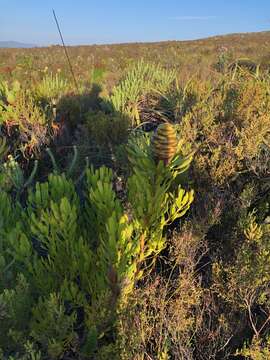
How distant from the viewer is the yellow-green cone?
1714mm

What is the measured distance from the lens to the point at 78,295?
1.66m

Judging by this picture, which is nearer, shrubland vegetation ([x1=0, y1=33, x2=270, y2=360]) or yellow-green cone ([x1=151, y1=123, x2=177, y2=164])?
shrubland vegetation ([x1=0, y1=33, x2=270, y2=360])

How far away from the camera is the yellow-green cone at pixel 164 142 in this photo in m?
1.71

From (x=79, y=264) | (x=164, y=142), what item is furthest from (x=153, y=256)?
Result: (x=164, y=142)

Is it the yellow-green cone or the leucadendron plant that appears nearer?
the leucadendron plant

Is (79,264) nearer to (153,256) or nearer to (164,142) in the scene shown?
(153,256)

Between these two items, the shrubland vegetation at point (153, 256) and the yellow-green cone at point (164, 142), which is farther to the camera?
the yellow-green cone at point (164, 142)

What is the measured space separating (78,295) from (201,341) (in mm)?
613

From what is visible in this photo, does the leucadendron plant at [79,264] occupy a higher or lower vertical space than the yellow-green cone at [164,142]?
lower

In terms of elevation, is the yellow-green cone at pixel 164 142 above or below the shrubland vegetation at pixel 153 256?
above

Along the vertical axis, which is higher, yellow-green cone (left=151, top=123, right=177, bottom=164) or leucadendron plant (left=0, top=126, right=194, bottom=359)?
yellow-green cone (left=151, top=123, right=177, bottom=164)

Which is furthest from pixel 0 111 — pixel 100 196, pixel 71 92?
pixel 100 196

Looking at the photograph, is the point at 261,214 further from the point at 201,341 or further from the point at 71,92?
the point at 71,92

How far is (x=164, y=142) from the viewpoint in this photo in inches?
68.6
